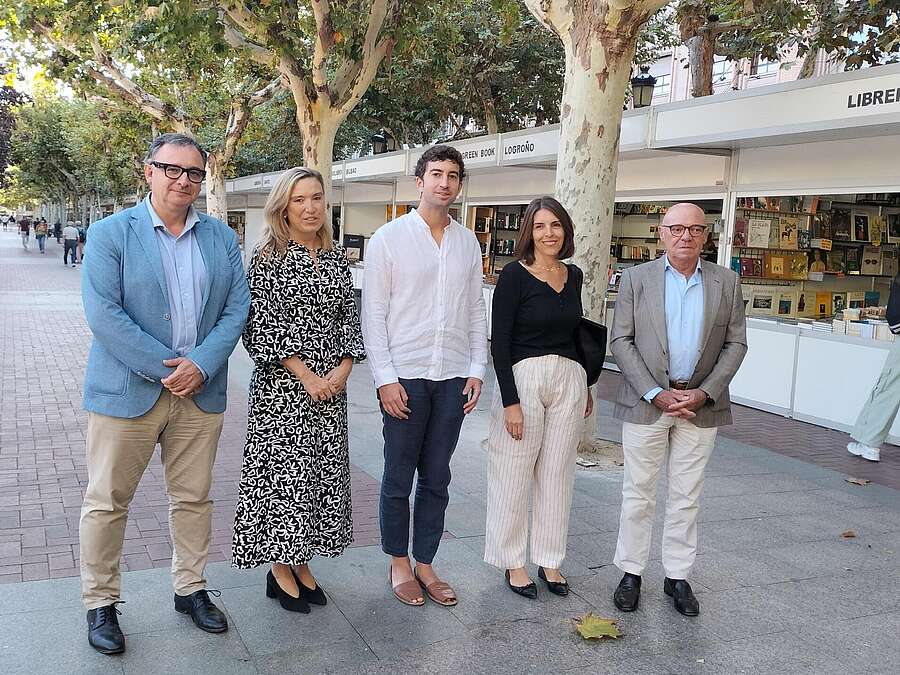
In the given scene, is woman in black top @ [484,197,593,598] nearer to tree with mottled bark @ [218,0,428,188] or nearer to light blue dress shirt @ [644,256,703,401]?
light blue dress shirt @ [644,256,703,401]

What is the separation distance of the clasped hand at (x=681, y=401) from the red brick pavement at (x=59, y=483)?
1.86 meters

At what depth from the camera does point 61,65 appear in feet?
56.5

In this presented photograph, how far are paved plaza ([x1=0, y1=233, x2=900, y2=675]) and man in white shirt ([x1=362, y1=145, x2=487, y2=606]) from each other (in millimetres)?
429

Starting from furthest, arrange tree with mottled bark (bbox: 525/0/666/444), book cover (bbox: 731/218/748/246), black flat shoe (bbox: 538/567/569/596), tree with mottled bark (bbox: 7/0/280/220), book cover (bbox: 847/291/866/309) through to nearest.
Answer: tree with mottled bark (bbox: 7/0/280/220), book cover (bbox: 731/218/748/246), book cover (bbox: 847/291/866/309), tree with mottled bark (bbox: 525/0/666/444), black flat shoe (bbox: 538/567/569/596)

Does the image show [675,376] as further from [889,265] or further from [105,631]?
[889,265]

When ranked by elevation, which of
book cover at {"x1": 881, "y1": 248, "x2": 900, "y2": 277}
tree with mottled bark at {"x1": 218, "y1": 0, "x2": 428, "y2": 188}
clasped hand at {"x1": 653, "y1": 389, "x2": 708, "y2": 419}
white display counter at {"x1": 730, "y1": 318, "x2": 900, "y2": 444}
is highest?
tree with mottled bark at {"x1": 218, "y1": 0, "x2": 428, "y2": 188}

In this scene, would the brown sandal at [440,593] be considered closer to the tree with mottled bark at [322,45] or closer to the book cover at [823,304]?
the book cover at [823,304]

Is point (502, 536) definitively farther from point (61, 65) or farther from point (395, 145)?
point (395, 145)

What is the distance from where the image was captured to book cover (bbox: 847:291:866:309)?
948 centimetres

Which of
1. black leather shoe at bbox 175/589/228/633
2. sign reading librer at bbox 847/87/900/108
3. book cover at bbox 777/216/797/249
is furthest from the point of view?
book cover at bbox 777/216/797/249

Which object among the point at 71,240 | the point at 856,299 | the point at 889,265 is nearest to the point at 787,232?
the point at 856,299

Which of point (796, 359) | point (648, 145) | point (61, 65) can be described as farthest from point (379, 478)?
point (61, 65)

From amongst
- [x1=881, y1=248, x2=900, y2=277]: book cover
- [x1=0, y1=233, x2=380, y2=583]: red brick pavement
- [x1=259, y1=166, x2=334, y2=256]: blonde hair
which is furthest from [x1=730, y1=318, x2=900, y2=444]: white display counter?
[x1=259, y1=166, x2=334, y2=256]: blonde hair

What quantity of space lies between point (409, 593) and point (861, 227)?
8087 millimetres
